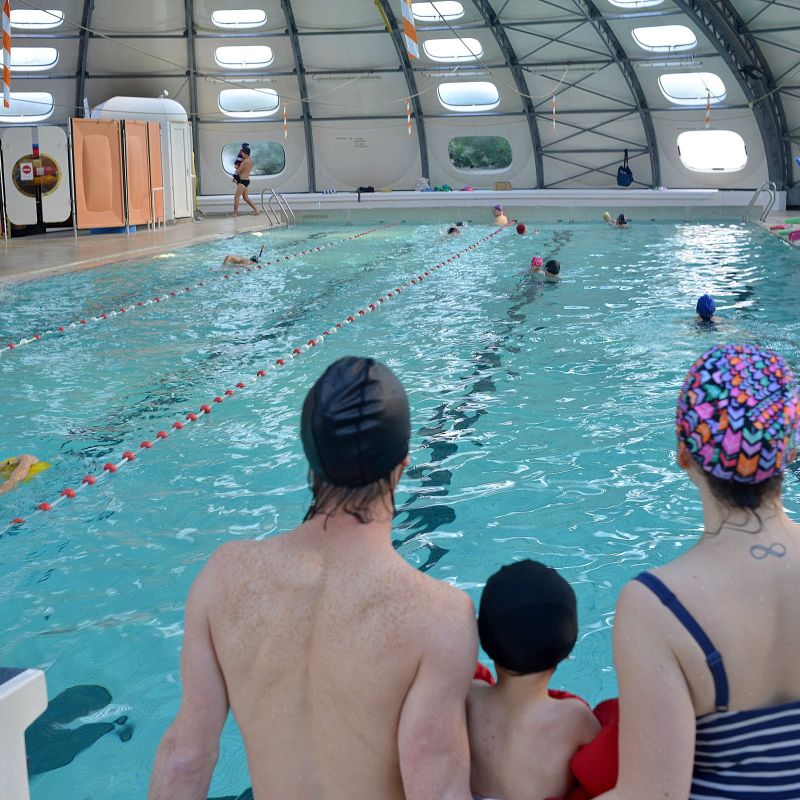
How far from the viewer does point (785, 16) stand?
16.3m

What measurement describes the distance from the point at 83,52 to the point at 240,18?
3680mm

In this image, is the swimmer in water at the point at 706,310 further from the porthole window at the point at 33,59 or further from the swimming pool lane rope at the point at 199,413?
the porthole window at the point at 33,59

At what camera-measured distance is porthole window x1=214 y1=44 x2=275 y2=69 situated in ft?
71.7

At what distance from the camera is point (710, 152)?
2356cm

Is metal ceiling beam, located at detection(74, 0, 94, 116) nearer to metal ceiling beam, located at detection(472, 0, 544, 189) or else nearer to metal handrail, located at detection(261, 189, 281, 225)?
metal handrail, located at detection(261, 189, 281, 225)

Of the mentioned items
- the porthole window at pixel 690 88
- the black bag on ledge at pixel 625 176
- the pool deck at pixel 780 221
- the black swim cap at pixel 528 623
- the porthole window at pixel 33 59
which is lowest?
the black swim cap at pixel 528 623

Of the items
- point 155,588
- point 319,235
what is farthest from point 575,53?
point 155,588

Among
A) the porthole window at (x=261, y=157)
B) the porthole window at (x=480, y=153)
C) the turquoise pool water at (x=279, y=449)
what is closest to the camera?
the turquoise pool water at (x=279, y=449)

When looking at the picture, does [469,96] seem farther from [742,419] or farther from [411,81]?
[742,419]

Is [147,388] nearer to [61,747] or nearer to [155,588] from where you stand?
[155,588]

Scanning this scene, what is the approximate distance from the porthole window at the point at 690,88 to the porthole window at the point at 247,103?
9.52 m

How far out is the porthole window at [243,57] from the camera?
2184 cm

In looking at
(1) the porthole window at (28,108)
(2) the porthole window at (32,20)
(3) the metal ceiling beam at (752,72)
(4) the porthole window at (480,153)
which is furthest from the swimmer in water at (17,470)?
(4) the porthole window at (480,153)

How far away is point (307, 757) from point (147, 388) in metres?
5.30
